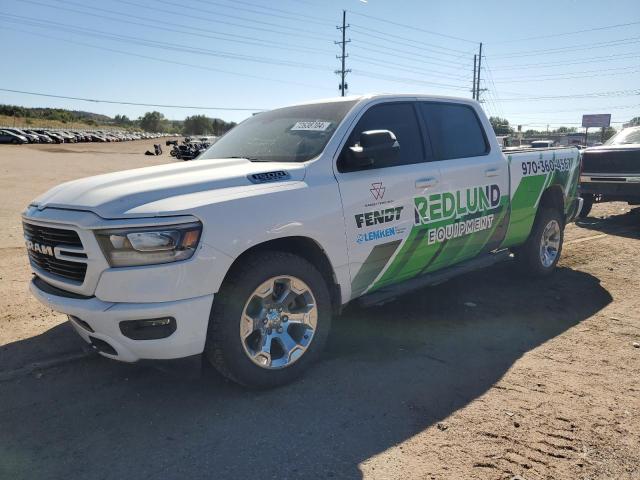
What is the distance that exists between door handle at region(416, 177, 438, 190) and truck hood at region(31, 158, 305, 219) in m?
1.08

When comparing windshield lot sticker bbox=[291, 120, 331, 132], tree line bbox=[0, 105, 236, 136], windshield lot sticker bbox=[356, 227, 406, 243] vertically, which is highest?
tree line bbox=[0, 105, 236, 136]

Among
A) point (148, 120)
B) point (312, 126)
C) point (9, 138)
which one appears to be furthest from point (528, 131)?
point (148, 120)

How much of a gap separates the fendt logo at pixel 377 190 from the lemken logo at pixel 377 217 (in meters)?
0.11

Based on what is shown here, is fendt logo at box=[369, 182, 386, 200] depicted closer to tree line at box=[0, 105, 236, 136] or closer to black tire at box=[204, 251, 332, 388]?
black tire at box=[204, 251, 332, 388]

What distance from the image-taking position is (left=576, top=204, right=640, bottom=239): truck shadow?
9094mm

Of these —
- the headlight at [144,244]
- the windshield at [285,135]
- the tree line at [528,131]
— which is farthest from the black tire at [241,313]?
the tree line at [528,131]

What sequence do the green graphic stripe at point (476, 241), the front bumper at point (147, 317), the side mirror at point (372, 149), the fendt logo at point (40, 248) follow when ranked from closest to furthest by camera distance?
the front bumper at point (147, 317) → the fendt logo at point (40, 248) → the side mirror at point (372, 149) → the green graphic stripe at point (476, 241)

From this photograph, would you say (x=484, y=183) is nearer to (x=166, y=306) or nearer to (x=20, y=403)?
(x=166, y=306)

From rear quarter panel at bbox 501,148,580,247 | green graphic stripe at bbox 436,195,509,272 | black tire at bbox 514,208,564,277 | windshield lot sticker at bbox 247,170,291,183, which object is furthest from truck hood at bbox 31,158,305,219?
black tire at bbox 514,208,564,277

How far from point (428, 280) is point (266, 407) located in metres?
1.87

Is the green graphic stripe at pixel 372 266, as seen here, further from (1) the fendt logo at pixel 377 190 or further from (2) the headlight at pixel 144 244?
(2) the headlight at pixel 144 244

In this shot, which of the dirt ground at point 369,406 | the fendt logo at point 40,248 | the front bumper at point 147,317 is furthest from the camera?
the fendt logo at point 40,248

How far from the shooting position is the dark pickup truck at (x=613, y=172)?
31.1 feet

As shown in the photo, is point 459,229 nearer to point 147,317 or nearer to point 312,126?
point 312,126
